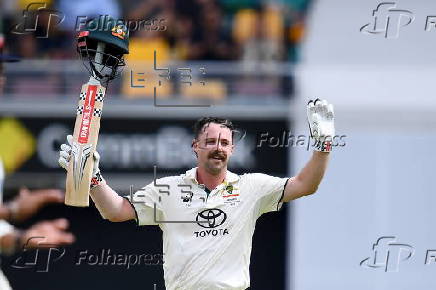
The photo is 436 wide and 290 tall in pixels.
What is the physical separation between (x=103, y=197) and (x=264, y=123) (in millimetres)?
4900

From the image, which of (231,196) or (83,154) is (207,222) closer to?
(231,196)

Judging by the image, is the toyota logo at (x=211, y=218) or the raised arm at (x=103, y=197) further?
the toyota logo at (x=211, y=218)

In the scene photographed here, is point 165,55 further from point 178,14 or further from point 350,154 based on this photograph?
point 350,154

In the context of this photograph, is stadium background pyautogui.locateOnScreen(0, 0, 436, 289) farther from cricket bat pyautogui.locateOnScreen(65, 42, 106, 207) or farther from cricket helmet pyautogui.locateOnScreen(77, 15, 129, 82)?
cricket bat pyautogui.locateOnScreen(65, 42, 106, 207)

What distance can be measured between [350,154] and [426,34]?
4.84 feet

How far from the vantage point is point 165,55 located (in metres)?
12.6

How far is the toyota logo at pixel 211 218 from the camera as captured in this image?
22.5 ft

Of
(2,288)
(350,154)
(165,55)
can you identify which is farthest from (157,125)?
(2,288)

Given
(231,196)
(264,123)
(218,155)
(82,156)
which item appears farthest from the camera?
(264,123)

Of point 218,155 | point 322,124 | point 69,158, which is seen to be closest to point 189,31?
point 218,155

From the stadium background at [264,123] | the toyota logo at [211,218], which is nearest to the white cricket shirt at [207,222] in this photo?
the toyota logo at [211,218]

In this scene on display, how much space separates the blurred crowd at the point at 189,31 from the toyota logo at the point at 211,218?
566cm

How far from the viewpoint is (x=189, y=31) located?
12.7 metres

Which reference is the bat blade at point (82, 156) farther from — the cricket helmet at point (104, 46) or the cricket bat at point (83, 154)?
the cricket helmet at point (104, 46)
